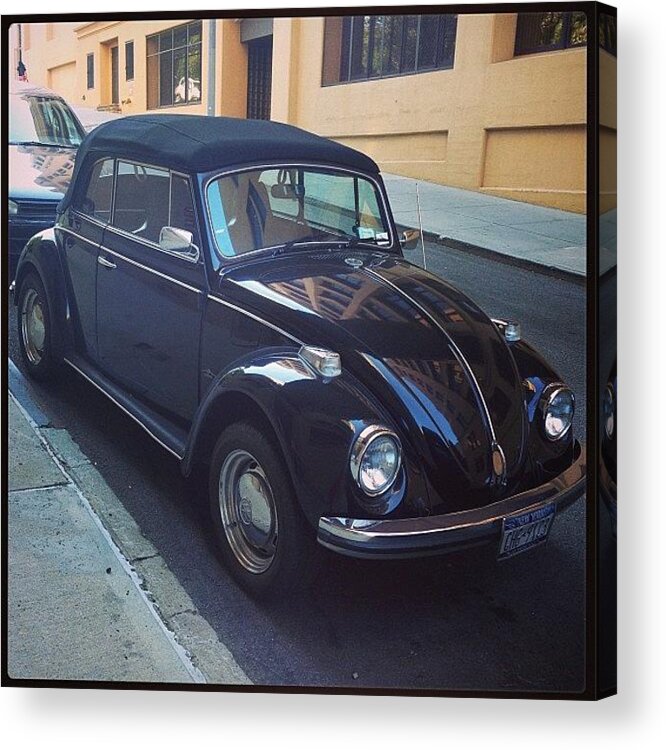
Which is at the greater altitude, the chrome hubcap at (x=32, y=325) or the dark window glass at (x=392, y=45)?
the dark window glass at (x=392, y=45)

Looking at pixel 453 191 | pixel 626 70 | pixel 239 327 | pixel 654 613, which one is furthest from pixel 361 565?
pixel 626 70

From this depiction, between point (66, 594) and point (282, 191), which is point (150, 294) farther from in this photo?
point (66, 594)

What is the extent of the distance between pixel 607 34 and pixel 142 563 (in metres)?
2.07

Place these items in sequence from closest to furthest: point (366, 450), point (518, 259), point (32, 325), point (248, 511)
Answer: point (366, 450) → point (248, 511) → point (518, 259) → point (32, 325)

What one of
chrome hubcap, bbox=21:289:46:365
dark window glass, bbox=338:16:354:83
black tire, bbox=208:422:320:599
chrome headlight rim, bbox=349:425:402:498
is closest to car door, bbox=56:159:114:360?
chrome hubcap, bbox=21:289:46:365

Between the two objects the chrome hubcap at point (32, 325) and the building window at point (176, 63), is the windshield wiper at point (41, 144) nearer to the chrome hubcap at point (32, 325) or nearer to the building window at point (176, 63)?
the building window at point (176, 63)

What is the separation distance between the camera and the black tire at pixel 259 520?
7.50 ft

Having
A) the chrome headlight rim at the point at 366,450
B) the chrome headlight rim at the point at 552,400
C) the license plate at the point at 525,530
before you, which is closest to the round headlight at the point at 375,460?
the chrome headlight rim at the point at 366,450

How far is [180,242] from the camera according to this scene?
8.11 ft

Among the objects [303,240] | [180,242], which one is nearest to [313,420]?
[303,240]

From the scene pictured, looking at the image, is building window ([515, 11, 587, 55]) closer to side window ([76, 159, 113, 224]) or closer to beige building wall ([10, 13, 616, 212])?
beige building wall ([10, 13, 616, 212])

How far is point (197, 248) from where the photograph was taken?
8.05ft

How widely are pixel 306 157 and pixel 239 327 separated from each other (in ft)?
1.78

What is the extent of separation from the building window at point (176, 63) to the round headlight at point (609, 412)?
1.52m
